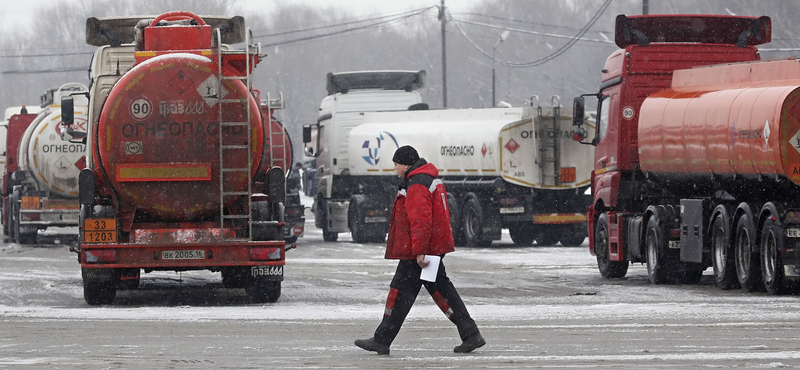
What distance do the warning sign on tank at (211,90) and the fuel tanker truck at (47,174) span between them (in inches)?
481

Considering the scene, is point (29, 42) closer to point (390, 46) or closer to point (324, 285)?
point (390, 46)

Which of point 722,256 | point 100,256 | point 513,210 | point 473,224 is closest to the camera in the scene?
point 100,256

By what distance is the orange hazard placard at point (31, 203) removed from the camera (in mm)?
29344

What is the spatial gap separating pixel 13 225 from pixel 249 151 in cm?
1765

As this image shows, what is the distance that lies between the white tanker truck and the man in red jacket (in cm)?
1842

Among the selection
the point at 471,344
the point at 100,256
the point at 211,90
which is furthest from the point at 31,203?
the point at 471,344

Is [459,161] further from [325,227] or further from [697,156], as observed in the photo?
[697,156]

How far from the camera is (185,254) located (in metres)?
15.5

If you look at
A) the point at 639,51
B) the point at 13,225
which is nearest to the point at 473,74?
the point at 13,225

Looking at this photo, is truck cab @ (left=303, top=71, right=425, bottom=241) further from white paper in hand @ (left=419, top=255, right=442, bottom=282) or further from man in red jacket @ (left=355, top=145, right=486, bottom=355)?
white paper in hand @ (left=419, top=255, right=442, bottom=282)

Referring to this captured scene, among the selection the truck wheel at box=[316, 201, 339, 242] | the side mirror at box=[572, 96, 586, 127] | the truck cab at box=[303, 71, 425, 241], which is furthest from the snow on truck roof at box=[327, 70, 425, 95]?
the side mirror at box=[572, 96, 586, 127]

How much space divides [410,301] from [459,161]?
65.3ft

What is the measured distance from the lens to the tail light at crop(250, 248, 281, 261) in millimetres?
15547

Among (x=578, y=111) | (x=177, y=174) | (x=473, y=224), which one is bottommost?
(x=473, y=224)
